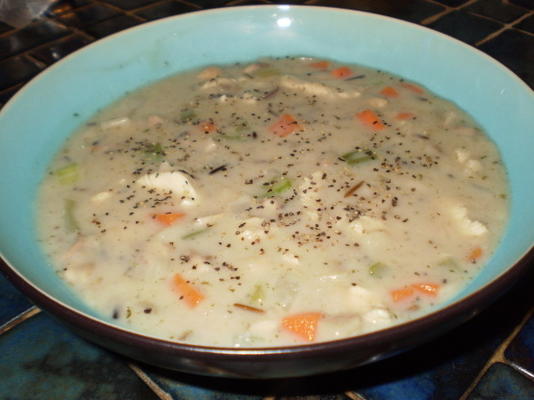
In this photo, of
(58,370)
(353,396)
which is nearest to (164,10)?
(58,370)

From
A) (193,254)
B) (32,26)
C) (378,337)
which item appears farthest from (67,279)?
(32,26)

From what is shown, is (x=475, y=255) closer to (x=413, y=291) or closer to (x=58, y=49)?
(x=413, y=291)

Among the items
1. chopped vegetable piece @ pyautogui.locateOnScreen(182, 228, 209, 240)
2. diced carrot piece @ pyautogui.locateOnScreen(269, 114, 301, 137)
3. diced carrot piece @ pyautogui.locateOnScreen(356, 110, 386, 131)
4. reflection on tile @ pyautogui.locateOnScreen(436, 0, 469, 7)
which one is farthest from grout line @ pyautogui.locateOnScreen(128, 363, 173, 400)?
reflection on tile @ pyautogui.locateOnScreen(436, 0, 469, 7)

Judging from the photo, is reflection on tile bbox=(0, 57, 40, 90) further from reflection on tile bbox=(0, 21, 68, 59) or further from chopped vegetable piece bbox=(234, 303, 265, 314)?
chopped vegetable piece bbox=(234, 303, 265, 314)

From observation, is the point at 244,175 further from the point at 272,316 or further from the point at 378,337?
the point at 378,337

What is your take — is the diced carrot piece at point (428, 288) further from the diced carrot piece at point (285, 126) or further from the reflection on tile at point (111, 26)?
the reflection on tile at point (111, 26)

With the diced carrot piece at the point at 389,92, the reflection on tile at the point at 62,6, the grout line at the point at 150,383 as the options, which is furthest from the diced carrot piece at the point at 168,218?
the reflection on tile at the point at 62,6
